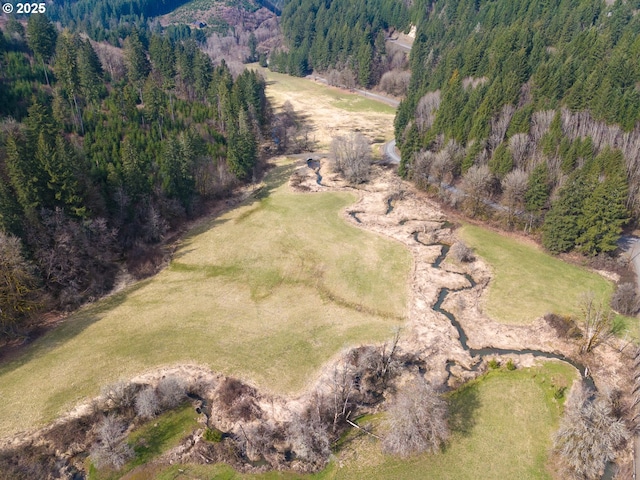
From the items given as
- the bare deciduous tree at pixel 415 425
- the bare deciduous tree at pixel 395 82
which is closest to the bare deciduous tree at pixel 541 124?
the bare deciduous tree at pixel 415 425

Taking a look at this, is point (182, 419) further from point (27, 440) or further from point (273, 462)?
point (27, 440)

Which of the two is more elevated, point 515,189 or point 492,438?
point 515,189

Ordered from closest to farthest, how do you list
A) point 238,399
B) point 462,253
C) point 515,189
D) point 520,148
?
point 238,399 → point 462,253 → point 515,189 → point 520,148

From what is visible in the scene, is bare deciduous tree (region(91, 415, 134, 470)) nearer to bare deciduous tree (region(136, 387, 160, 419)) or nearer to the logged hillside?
bare deciduous tree (region(136, 387, 160, 419))

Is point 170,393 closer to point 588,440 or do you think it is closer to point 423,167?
point 588,440

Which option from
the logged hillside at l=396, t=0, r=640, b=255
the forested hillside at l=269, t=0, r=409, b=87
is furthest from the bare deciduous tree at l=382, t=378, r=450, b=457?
the forested hillside at l=269, t=0, r=409, b=87

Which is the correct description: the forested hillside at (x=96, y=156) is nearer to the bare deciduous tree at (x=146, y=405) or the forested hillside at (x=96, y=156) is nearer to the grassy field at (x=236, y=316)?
the grassy field at (x=236, y=316)

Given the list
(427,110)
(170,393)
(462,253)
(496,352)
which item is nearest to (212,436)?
(170,393)

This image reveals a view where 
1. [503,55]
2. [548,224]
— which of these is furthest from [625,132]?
[503,55]
